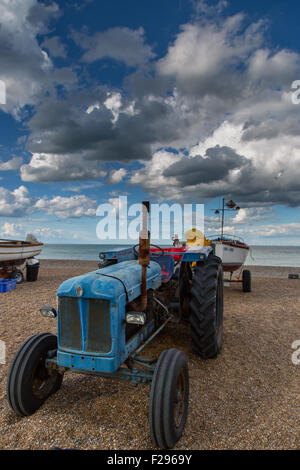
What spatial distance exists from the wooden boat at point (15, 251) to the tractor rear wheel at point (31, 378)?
29.9ft

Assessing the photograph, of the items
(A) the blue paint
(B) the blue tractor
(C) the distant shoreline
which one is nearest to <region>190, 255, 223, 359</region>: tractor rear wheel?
(B) the blue tractor

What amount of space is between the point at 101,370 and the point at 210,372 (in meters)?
1.77

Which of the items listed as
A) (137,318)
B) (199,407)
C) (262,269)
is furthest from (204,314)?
(262,269)

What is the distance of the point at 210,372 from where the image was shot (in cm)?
367

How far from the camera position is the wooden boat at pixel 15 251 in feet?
36.3

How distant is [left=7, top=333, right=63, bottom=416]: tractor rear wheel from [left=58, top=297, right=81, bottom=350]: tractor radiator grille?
36cm

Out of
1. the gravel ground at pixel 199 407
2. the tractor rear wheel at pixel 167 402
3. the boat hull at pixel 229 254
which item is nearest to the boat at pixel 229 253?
the boat hull at pixel 229 254

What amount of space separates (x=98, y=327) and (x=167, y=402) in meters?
0.83

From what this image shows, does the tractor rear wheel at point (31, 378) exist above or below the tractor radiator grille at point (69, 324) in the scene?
below

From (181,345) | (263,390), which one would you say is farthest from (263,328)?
(263,390)

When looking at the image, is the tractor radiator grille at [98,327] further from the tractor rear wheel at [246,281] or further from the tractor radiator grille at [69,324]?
the tractor rear wheel at [246,281]

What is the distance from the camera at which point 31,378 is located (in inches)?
108

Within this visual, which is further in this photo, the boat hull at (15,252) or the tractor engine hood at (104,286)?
the boat hull at (15,252)
